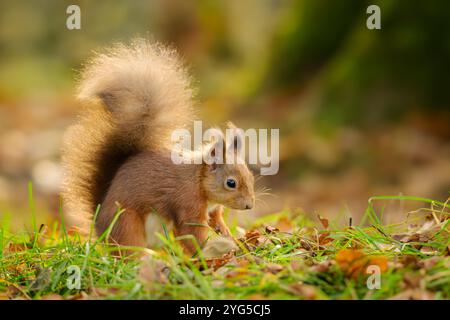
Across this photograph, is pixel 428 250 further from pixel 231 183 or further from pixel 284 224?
pixel 284 224

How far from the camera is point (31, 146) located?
8.84 m

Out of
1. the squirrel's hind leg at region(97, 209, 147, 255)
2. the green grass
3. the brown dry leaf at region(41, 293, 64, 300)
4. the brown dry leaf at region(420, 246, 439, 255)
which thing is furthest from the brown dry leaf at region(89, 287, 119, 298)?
the brown dry leaf at region(420, 246, 439, 255)

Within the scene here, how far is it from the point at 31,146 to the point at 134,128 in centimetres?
582

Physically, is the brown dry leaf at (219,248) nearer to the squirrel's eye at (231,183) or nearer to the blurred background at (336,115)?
the squirrel's eye at (231,183)

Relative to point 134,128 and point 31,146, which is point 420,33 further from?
point 31,146

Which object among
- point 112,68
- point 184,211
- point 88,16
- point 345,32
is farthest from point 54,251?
point 88,16

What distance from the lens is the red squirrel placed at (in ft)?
10.6

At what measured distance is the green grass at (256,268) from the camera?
94.0 inches

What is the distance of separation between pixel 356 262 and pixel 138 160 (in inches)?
52.5

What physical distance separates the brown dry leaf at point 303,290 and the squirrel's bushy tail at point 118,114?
1.34m

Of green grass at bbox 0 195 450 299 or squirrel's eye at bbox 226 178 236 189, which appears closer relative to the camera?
green grass at bbox 0 195 450 299

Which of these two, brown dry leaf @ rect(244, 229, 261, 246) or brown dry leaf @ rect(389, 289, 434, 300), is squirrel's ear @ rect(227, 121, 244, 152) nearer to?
brown dry leaf @ rect(244, 229, 261, 246)

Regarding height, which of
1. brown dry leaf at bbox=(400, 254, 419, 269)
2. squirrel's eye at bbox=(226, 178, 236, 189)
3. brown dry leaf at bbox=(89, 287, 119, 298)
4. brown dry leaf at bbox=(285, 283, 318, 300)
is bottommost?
brown dry leaf at bbox=(89, 287, 119, 298)

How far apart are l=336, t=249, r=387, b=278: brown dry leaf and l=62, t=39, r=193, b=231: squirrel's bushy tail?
4.42 ft
